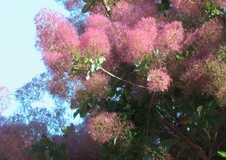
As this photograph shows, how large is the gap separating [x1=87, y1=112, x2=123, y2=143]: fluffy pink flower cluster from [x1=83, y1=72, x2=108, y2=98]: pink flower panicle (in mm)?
113

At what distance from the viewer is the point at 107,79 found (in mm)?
2305

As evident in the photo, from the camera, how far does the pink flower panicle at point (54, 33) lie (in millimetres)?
2191

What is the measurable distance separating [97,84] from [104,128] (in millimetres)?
187

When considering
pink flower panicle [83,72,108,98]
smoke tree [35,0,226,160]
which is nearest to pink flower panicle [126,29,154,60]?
smoke tree [35,0,226,160]

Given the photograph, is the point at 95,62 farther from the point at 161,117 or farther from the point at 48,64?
the point at 161,117

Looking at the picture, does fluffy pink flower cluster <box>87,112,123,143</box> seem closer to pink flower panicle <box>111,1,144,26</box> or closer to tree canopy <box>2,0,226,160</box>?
tree canopy <box>2,0,226,160</box>

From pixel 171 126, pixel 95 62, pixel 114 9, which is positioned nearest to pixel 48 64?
pixel 95 62

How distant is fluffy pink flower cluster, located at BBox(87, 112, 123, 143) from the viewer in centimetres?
217

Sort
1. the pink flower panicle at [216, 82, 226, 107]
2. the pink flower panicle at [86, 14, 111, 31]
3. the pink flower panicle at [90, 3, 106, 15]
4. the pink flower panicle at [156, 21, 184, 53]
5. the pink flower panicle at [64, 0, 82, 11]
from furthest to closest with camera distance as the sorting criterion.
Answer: the pink flower panicle at [64, 0, 82, 11], the pink flower panicle at [90, 3, 106, 15], the pink flower panicle at [86, 14, 111, 31], the pink flower panicle at [156, 21, 184, 53], the pink flower panicle at [216, 82, 226, 107]

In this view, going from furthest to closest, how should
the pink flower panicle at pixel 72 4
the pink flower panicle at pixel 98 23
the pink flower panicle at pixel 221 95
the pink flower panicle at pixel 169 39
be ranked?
the pink flower panicle at pixel 72 4 → the pink flower panicle at pixel 98 23 → the pink flower panicle at pixel 169 39 → the pink flower panicle at pixel 221 95

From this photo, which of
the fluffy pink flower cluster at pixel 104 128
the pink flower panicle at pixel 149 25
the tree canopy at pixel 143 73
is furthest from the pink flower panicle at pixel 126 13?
the fluffy pink flower cluster at pixel 104 128

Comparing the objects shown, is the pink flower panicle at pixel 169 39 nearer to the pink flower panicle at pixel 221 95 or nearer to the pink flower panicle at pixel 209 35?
the pink flower panicle at pixel 209 35

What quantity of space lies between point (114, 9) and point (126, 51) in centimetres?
41

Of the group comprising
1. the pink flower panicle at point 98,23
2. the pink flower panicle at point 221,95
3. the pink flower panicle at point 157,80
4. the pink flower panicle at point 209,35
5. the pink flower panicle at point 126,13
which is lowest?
the pink flower panicle at point 221,95
